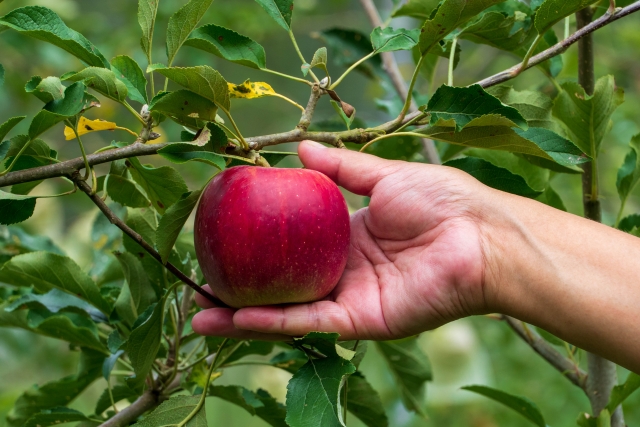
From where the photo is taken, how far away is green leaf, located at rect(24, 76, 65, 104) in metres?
0.63

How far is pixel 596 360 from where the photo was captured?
962mm

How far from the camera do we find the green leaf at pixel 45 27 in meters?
0.65

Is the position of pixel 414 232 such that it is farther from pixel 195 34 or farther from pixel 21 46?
pixel 21 46

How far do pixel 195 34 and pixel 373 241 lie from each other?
0.37 metres

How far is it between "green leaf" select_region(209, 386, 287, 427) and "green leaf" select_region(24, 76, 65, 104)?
420 millimetres

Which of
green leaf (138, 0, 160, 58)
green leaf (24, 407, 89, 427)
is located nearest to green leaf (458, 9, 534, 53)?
green leaf (138, 0, 160, 58)

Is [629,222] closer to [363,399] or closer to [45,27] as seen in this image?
[363,399]

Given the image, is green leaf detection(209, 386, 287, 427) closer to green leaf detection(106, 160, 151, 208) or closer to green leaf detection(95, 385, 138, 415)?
green leaf detection(95, 385, 138, 415)

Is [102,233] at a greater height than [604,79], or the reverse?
[604,79]

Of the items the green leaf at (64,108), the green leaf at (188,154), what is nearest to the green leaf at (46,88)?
the green leaf at (64,108)

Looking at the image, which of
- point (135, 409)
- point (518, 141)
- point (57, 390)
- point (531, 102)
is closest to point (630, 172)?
point (531, 102)

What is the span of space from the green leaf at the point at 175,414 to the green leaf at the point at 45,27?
1.25 ft

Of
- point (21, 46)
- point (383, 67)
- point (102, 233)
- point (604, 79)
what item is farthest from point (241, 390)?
point (21, 46)

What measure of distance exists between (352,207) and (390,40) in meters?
1.43
